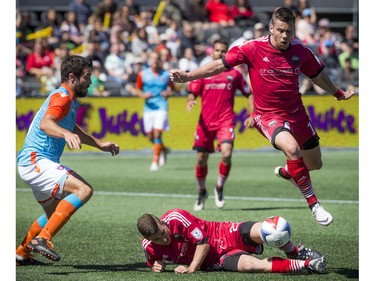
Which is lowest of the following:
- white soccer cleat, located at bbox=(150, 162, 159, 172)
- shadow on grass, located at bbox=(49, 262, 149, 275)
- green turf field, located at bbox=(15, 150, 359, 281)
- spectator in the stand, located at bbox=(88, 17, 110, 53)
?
shadow on grass, located at bbox=(49, 262, 149, 275)

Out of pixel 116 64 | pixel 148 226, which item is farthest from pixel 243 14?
pixel 148 226

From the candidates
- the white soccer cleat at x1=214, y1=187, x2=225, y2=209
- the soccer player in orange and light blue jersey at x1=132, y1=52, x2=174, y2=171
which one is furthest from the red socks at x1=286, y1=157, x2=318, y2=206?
the soccer player in orange and light blue jersey at x1=132, y1=52, x2=174, y2=171

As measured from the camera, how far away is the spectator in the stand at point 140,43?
2616 centimetres

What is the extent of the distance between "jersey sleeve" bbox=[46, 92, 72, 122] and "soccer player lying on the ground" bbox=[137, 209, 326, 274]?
1.28m

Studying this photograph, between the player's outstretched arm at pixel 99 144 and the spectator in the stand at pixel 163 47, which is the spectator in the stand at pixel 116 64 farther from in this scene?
the player's outstretched arm at pixel 99 144

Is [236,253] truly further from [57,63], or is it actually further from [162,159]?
[57,63]

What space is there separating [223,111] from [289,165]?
175 inches

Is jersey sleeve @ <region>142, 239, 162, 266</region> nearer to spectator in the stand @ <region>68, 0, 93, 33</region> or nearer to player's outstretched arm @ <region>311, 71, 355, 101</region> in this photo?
player's outstretched arm @ <region>311, 71, 355, 101</region>

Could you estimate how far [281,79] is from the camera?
1021 centimetres

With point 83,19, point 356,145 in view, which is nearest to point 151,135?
point 356,145

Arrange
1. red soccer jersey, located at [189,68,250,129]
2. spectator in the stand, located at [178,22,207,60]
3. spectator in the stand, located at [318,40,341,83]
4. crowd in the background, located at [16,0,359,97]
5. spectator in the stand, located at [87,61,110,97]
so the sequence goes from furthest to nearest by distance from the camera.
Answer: spectator in the stand, located at [178,22,207,60], spectator in the stand, located at [318,40,341,83], crowd in the background, located at [16,0,359,97], spectator in the stand, located at [87,61,110,97], red soccer jersey, located at [189,68,250,129]

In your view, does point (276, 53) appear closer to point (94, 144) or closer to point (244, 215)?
point (94, 144)

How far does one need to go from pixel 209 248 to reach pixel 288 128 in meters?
1.90

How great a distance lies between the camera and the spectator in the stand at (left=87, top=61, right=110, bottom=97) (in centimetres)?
2417
